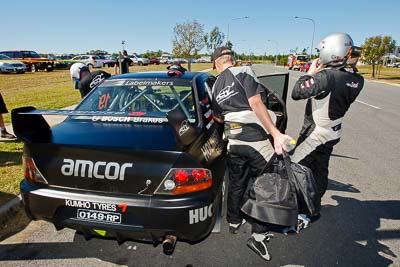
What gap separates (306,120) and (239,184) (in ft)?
2.94

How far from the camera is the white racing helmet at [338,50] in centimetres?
259

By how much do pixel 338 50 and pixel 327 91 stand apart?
0.38 m

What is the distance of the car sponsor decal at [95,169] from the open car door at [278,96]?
1.96m

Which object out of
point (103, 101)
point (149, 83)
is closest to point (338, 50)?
point (149, 83)

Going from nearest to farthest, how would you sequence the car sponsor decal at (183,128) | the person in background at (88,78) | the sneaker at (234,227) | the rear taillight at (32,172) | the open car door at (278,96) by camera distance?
1. the car sponsor decal at (183,128)
2. the rear taillight at (32,172)
3. the sneaker at (234,227)
4. the open car door at (278,96)
5. the person in background at (88,78)

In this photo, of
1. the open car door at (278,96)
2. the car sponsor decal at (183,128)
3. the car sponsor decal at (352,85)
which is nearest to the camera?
the car sponsor decal at (183,128)

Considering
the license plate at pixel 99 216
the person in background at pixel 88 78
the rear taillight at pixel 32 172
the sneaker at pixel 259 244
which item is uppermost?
the person in background at pixel 88 78

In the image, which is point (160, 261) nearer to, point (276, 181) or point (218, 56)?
point (276, 181)

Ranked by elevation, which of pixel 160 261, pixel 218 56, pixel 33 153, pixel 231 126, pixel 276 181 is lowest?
pixel 160 261

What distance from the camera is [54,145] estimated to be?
231cm

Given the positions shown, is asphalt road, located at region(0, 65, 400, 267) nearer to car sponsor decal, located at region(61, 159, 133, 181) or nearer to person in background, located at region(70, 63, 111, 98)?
car sponsor decal, located at region(61, 159, 133, 181)

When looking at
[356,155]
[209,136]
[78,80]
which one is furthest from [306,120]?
[78,80]

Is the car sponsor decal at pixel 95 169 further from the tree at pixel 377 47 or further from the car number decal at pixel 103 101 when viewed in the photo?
the tree at pixel 377 47

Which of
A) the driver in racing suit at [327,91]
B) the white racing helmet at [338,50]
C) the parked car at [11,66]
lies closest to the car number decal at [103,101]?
the driver in racing suit at [327,91]
